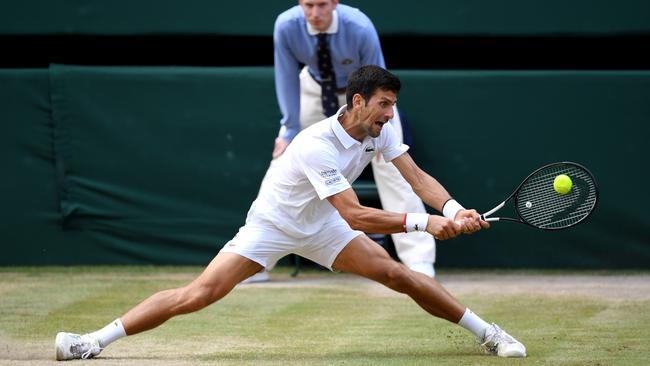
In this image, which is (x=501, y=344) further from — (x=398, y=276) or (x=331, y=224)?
(x=331, y=224)

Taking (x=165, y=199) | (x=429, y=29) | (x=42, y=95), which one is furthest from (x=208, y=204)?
(x=429, y=29)

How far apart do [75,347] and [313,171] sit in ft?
4.70

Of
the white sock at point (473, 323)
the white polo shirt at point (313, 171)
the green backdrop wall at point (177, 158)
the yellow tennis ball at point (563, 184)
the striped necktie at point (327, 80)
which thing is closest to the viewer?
the white polo shirt at point (313, 171)

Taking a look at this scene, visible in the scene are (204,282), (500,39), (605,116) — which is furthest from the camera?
(500,39)

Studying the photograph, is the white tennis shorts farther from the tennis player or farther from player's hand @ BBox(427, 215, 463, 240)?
player's hand @ BBox(427, 215, 463, 240)

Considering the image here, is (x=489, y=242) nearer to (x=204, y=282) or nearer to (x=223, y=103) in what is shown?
(x=223, y=103)

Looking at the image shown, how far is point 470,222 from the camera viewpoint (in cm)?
554

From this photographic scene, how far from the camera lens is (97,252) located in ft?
30.9

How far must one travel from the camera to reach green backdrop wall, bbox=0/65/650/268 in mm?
9211

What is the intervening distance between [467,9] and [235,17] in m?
1.79

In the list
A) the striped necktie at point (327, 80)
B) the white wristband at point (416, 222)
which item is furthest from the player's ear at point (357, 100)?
the striped necktie at point (327, 80)

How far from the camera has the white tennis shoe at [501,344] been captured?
5934 mm

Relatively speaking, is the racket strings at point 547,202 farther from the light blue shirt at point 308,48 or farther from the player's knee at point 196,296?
the light blue shirt at point 308,48

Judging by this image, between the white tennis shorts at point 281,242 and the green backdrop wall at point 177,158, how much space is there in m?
3.29
